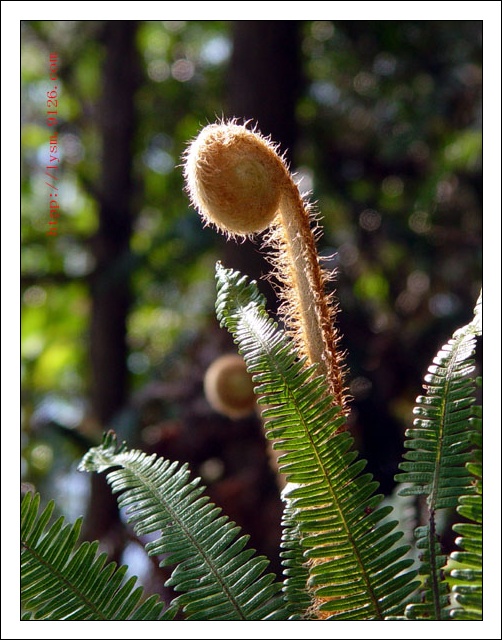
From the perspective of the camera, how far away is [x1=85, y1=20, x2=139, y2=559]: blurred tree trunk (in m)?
2.88

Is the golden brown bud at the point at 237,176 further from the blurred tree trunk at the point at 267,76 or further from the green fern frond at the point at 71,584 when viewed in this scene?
the blurred tree trunk at the point at 267,76

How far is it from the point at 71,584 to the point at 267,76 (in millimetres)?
2131

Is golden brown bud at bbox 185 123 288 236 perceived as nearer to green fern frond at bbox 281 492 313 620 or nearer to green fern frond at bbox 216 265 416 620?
green fern frond at bbox 216 265 416 620

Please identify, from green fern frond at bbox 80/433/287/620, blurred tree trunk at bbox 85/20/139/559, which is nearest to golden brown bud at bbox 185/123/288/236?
green fern frond at bbox 80/433/287/620

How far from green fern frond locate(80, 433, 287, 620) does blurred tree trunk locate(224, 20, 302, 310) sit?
1.77m

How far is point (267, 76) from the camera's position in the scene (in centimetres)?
256

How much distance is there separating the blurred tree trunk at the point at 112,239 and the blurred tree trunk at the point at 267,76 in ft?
2.43

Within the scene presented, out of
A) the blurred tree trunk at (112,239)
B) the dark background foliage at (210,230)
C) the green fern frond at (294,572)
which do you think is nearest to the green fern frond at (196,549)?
the green fern frond at (294,572)

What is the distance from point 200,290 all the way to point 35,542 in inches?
109

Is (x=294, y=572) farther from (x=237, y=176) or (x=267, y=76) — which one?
(x=267, y=76)
